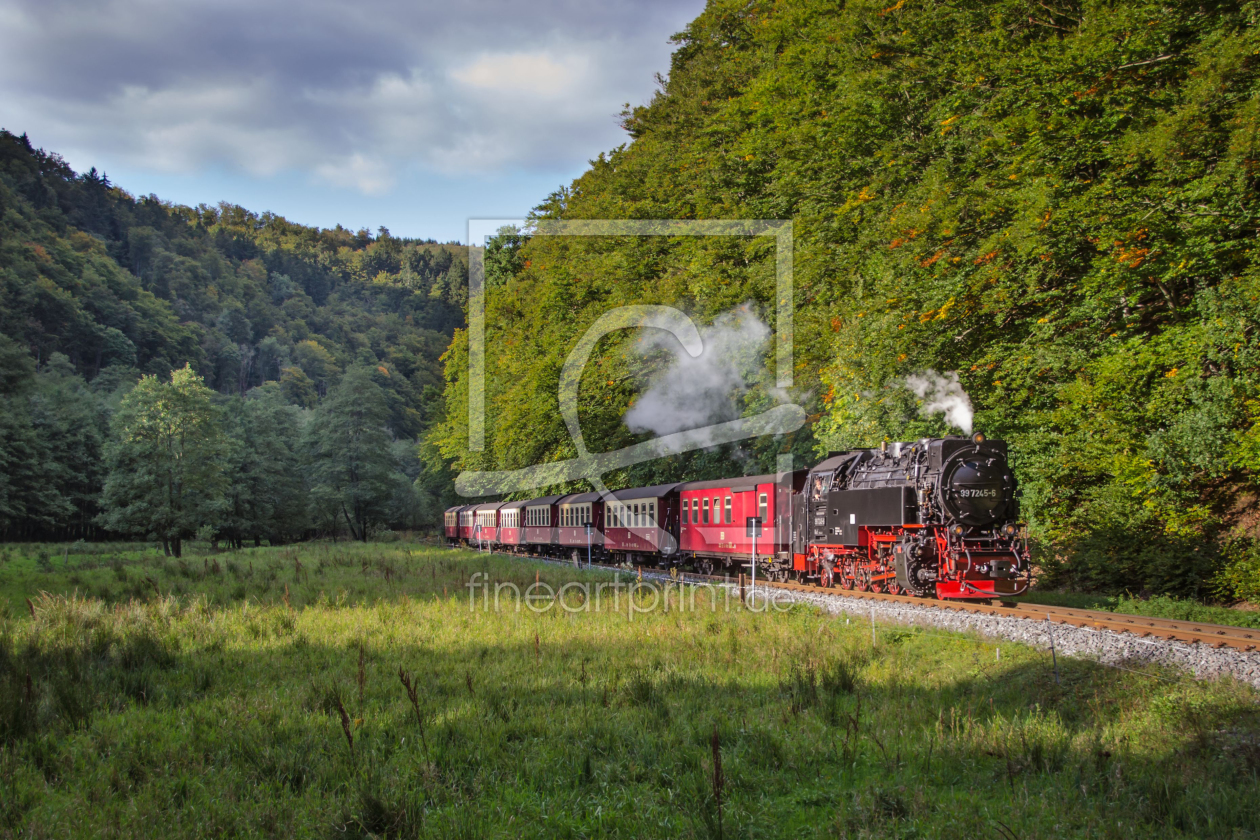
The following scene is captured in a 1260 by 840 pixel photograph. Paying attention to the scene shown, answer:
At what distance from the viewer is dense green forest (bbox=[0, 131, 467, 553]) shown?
3712 cm

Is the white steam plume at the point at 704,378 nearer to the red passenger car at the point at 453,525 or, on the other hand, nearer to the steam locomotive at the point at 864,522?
the steam locomotive at the point at 864,522

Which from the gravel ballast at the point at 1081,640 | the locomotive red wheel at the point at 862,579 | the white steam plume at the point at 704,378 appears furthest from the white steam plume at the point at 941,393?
the white steam plume at the point at 704,378

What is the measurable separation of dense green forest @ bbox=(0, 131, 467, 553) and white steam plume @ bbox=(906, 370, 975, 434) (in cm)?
3280

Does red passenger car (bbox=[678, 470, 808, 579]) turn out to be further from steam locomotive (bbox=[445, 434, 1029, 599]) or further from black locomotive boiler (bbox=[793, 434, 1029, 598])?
black locomotive boiler (bbox=[793, 434, 1029, 598])

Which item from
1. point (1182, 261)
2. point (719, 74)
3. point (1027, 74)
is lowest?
point (1182, 261)

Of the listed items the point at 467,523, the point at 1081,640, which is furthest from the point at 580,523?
the point at 467,523

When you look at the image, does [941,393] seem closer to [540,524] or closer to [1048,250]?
[1048,250]

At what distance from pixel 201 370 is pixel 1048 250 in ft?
440

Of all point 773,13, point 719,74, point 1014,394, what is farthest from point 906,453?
point 719,74

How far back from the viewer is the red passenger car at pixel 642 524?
2302cm

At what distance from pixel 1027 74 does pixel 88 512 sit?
64.9m

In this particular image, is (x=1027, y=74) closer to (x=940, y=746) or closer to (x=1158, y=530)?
(x=1158, y=530)

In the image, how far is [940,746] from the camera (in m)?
6.16

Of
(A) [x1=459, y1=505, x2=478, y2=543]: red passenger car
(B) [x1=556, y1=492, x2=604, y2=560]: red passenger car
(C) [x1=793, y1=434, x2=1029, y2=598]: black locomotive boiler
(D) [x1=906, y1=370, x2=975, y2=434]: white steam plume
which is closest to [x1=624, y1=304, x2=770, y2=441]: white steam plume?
(B) [x1=556, y1=492, x2=604, y2=560]: red passenger car
